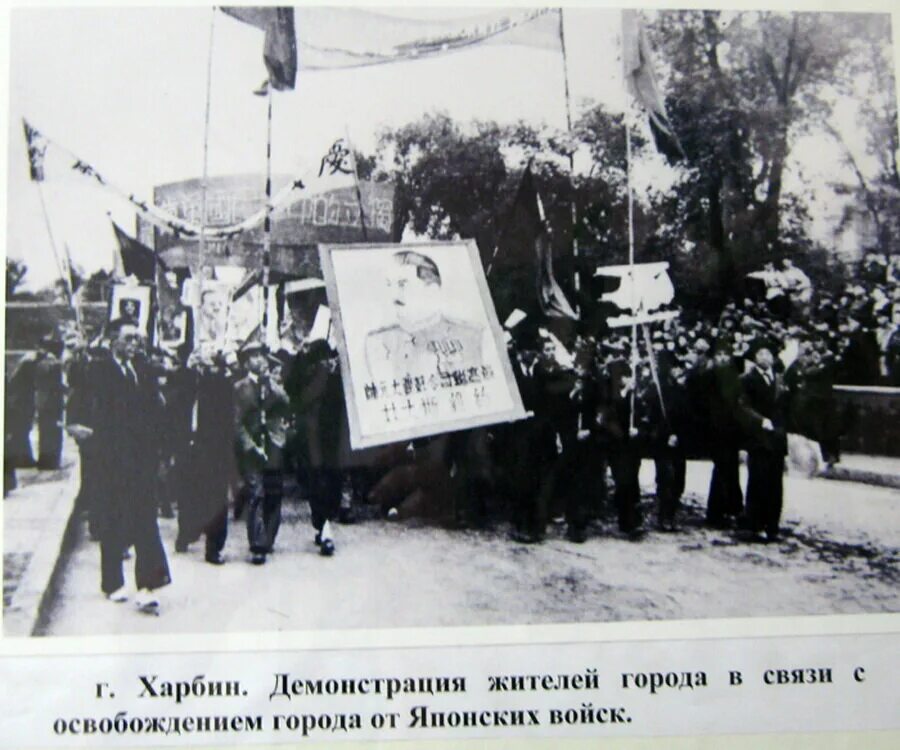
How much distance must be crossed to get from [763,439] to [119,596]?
4.92ft

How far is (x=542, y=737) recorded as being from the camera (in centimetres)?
166

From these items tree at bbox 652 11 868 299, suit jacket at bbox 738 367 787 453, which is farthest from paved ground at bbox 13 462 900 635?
tree at bbox 652 11 868 299

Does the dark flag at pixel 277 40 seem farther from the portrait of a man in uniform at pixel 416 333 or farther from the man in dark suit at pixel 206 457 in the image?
the man in dark suit at pixel 206 457

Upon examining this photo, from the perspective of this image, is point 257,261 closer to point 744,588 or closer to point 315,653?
point 315,653

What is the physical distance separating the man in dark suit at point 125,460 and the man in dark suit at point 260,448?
19 centimetres

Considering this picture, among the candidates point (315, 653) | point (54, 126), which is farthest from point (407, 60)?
point (315, 653)

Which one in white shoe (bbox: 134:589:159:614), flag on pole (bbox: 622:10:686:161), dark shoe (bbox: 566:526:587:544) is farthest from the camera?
flag on pole (bbox: 622:10:686:161)

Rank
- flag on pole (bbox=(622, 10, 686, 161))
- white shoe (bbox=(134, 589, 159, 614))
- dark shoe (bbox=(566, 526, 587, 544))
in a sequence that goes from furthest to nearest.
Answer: flag on pole (bbox=(622, 10, 686, 161)) < dark shoe (bbox=(566, 526, 587, 544)) < white shoe (bbox=(134, 589, 159, 614))

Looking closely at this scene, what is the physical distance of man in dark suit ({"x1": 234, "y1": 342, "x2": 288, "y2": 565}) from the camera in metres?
1.75

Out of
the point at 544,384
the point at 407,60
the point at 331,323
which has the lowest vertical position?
the point at 544,384

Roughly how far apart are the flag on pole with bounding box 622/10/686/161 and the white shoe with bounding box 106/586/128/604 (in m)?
1.58

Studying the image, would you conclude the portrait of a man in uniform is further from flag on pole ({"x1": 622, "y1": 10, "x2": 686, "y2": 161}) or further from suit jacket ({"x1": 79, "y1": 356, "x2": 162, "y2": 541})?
flag on pole ({"x1": 622, "y1": 10, "x2": 686, "y2": 161})

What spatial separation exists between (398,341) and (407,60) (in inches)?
26.5

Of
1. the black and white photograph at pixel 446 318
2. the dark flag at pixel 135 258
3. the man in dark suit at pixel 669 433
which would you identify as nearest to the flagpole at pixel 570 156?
the black and white photograph at pixel 446 318
